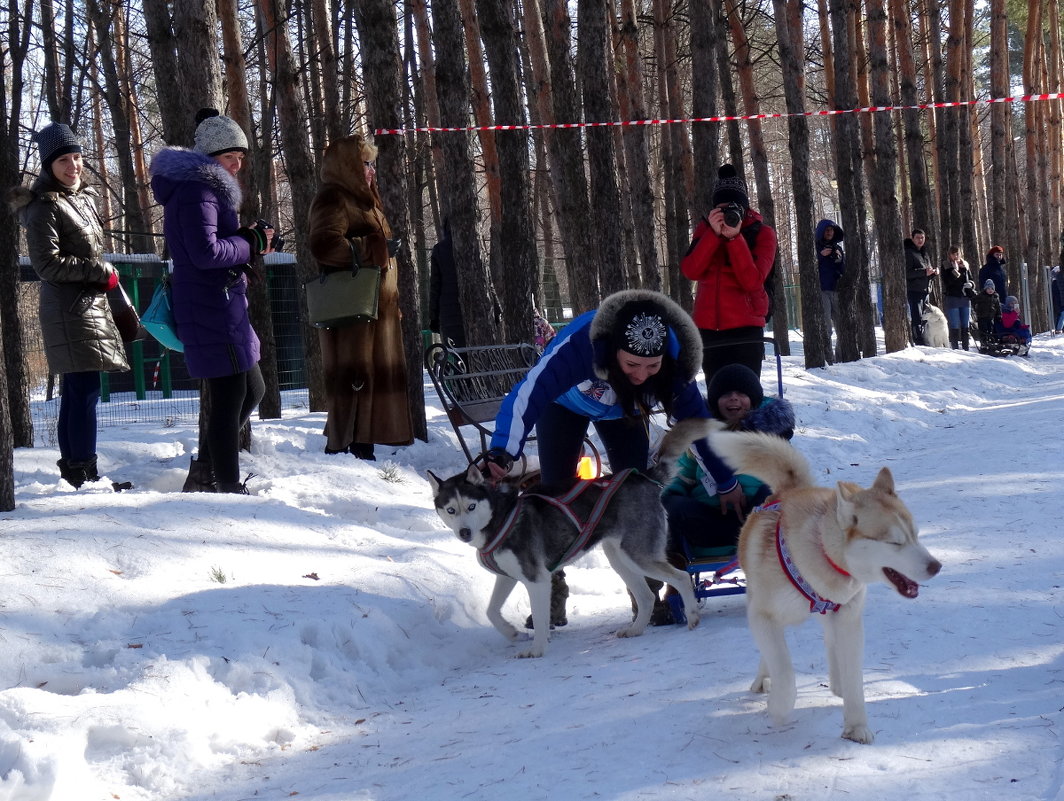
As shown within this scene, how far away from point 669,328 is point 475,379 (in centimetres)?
349

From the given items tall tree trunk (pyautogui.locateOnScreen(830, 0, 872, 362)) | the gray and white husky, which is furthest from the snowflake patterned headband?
tall tree trunk (pyautogui.locateOnScreen(830, 0, 872, 362))

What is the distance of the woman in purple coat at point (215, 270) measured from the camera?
649 centimetres

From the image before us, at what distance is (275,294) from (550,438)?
Result: 42.5 feet

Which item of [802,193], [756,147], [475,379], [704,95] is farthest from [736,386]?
[756,147]

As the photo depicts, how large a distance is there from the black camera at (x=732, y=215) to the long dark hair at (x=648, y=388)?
10.2 feet

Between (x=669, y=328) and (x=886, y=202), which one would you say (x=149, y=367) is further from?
(x=886, y=202)

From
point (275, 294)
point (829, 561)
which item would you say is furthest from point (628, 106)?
point (829, 561)

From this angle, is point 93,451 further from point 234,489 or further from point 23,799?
point 23,799

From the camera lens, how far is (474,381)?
8602 mm

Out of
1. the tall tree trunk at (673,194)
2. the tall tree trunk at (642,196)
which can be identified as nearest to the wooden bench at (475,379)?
the tall tree trunk at (642,196)

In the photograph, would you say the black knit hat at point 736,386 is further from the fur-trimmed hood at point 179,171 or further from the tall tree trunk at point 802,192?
the tall tree trunk at point 802,192

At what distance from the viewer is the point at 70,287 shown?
6.75m

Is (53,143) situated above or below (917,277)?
above

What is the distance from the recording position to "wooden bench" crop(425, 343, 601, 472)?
7.83m
